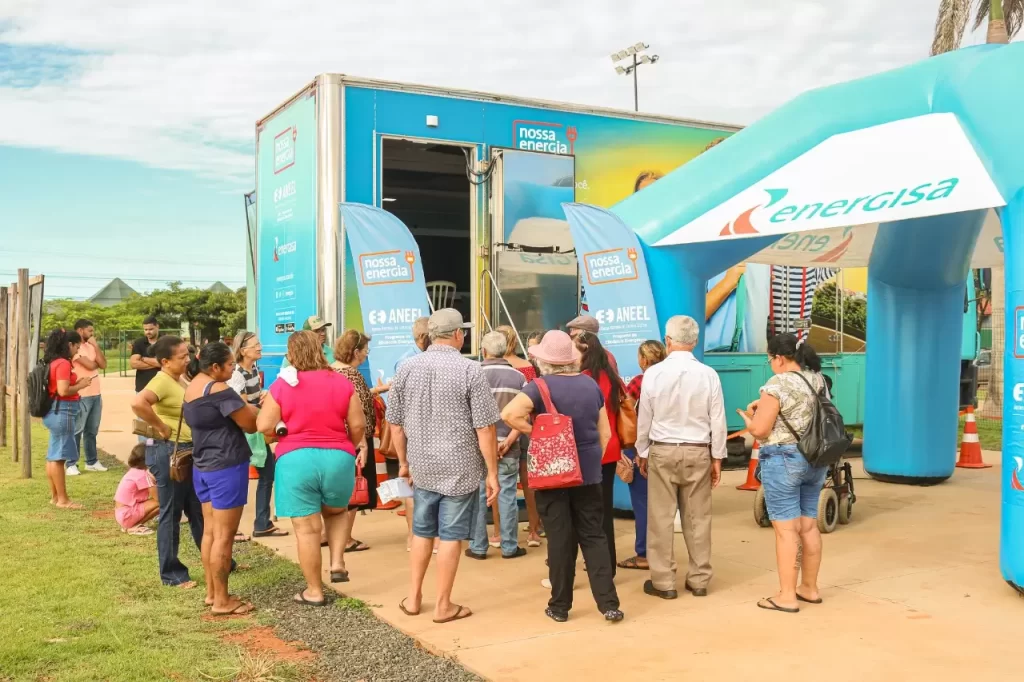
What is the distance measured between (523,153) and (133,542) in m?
4.59

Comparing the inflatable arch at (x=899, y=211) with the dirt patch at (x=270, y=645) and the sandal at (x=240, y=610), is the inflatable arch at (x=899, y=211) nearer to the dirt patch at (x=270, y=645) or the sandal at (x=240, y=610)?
the sandal at (x=240, y=610)

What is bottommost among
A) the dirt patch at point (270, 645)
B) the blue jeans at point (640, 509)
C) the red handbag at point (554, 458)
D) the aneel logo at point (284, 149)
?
the dirt patch at point (270, 645)

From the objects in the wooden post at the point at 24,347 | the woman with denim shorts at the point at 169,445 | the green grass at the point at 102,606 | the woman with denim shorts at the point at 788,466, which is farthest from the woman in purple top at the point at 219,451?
the wooden post at the point at 24,347

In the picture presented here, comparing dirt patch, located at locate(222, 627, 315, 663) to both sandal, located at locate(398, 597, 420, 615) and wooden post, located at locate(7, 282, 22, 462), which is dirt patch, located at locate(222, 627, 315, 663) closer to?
sandal, located at locate(398, 597, 420, 615)

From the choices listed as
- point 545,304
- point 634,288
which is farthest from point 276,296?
point 634,288

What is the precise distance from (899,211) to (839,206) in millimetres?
436

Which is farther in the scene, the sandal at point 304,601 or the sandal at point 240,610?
the sandal at point 304,601

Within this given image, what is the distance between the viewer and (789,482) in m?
4.94

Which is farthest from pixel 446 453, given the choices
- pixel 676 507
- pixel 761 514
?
pixel 761 514

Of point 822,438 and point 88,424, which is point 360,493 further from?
point 88,424

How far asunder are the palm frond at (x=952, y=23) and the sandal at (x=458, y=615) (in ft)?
50.1

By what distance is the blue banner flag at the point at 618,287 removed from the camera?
7.07 m

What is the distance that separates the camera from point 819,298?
38.9 feet

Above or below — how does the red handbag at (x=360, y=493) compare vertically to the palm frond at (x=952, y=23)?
below
